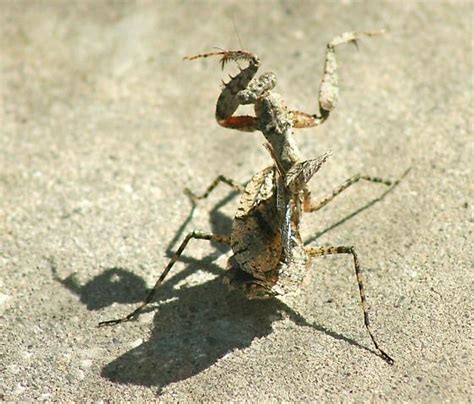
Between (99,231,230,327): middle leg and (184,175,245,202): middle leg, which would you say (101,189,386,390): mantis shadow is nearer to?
(99,231,230,327): middle leg

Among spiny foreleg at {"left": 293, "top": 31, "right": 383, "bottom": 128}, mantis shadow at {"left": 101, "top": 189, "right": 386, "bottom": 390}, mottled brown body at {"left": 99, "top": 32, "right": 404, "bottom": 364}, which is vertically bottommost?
mantis shadow at {"left": 101, "top": 189, "right": 386, "bottom": 390}

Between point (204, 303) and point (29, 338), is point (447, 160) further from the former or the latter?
point (29, 338)

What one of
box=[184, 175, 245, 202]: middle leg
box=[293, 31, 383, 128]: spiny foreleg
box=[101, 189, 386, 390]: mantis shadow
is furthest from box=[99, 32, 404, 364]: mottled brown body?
box=[184, 175, 245, 202]: middle leg

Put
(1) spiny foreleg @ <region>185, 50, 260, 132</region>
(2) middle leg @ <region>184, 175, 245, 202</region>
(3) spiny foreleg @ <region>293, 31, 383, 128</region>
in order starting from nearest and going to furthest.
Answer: (1) spiny foreleg @ <region>185, 50, 260, 132</region> < (3) spiny foreleg @ <region>293, 31, 383, 128</region> < (2) middle leg @ <region>184, 175, 245, 202</region>

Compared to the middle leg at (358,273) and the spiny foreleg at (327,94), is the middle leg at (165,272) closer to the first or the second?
the middle leg at (358,273)

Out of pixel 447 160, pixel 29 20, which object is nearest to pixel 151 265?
pixel 447 160

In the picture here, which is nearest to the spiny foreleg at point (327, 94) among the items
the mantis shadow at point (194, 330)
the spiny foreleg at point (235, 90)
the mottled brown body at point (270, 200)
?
the mottled brown body at point (270, 200)

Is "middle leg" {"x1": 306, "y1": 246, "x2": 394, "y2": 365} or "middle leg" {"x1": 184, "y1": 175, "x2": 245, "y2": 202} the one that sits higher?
"middle leg" {"x1": 184, "y1": 175, "x2": 245, "y2": 202}

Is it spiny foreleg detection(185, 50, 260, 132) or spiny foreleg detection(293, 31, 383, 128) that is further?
spiny foreleg detection(293, 31, 383, 128)

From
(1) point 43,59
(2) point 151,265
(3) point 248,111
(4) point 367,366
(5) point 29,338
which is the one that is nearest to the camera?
(4) point 367,366

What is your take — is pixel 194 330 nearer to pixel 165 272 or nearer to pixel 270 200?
pixel 165 272
